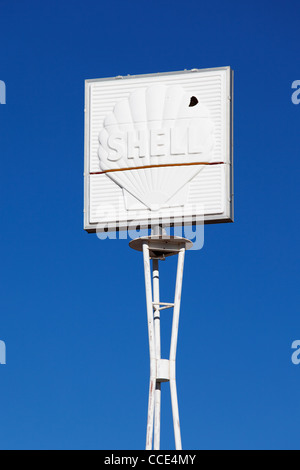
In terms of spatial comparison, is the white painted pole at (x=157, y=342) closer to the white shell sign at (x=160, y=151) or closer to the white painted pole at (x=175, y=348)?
the white painted pole at (x=175, y=348)

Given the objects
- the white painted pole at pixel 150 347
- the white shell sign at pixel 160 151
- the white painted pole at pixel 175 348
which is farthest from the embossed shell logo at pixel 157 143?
the white painted pole at pixel 175 348

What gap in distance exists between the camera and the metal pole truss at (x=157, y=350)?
54.8 metres

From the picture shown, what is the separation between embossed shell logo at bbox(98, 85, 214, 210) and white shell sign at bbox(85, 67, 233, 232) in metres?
0.03

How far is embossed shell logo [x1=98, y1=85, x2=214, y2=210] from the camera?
5766cm

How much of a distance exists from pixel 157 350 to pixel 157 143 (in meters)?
7.09

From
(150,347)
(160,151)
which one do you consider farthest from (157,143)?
(150,347)

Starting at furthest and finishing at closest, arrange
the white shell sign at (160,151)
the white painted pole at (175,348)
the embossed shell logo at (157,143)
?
1. the embossed shell logo at (157,143)
2. the white shell sign at (160,151)
3. the white painted pole at (175,348)

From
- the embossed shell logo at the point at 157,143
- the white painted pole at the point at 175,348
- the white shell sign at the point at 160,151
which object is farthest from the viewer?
the embossed shell logo at the point at 157,143

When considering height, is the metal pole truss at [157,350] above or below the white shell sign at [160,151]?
below

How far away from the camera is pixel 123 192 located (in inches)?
2282

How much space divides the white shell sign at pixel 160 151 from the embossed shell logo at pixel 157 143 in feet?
0.11
